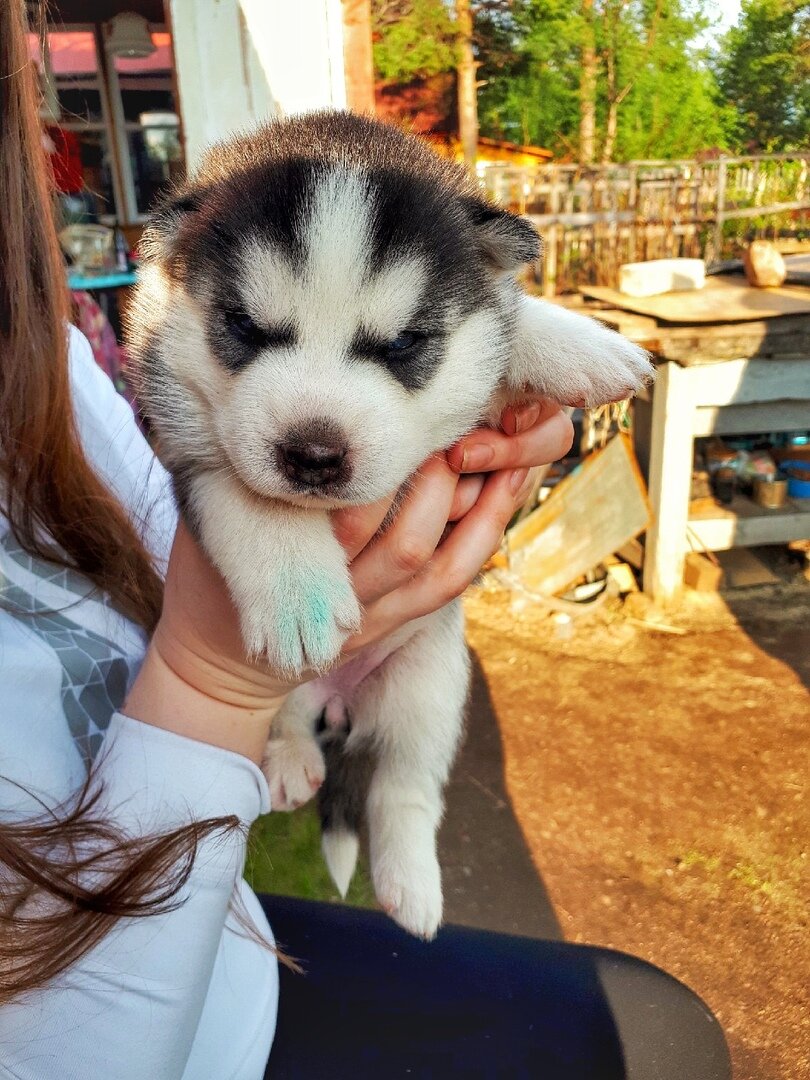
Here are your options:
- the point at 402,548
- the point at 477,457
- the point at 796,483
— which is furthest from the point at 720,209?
the point at 402,548

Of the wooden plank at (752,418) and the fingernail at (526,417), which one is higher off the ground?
the fingernail at (526,417)

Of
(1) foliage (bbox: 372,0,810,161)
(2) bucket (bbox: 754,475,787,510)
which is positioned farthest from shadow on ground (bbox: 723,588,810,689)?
(1) foliage (bbox: 372,0,810,161)

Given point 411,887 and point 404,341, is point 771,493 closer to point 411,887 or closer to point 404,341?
point 411,887

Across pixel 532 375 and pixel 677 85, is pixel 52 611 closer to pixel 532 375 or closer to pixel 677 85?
pixel 532 375

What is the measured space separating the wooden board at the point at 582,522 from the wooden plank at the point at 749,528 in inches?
15.9

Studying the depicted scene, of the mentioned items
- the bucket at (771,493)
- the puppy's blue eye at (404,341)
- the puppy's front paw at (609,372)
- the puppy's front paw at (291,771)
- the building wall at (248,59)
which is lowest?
the bucket at (771,493)

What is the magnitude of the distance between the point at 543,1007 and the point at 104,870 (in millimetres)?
799

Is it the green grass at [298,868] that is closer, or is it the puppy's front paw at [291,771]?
the puppy's front paw at [291,771]

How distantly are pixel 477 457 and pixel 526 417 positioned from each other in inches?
5.4

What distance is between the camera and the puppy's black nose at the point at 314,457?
110cm

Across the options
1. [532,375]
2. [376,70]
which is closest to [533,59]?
[376,70]

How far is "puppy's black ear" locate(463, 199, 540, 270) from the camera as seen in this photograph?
4.58ft

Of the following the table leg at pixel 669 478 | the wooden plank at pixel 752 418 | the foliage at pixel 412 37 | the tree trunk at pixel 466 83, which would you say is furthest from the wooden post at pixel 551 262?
the foliage at pixel 412 37

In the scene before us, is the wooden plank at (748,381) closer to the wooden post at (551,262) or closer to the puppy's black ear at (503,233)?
the wooden post at (551,262)
